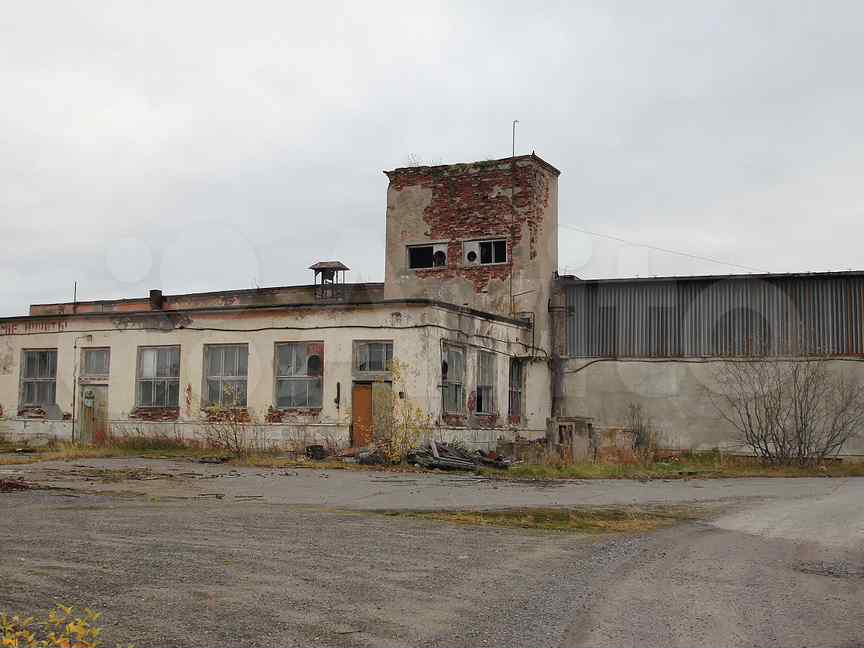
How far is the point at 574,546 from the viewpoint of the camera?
9500mm

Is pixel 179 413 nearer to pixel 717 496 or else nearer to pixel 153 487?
pixel 153 487

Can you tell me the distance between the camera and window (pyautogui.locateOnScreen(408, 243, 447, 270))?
30.7m

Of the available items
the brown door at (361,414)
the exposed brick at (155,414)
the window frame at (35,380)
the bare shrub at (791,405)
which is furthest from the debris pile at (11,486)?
the bare shrub at (791,405)

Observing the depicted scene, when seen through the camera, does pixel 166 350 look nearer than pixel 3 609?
No

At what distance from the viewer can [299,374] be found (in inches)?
→ 971

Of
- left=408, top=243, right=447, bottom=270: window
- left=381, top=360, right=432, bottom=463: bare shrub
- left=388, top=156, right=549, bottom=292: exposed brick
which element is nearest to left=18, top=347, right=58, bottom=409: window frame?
left=381, top=360, right=432, bottom=463: bare shrub

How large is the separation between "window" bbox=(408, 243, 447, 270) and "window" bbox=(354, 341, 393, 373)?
725 cm

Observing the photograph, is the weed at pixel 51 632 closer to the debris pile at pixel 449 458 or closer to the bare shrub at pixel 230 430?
the debris pile at pixel 449 458

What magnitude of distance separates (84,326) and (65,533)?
1946 centimetres

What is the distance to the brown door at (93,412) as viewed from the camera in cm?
2705

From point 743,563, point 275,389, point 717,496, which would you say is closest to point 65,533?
point 743,563

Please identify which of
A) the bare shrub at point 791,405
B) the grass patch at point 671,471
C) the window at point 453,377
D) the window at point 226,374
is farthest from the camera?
the window at point 226,374

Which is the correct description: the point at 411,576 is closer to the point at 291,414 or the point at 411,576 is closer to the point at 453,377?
the point at 453,377

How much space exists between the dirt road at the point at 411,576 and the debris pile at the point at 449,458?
7380mm
